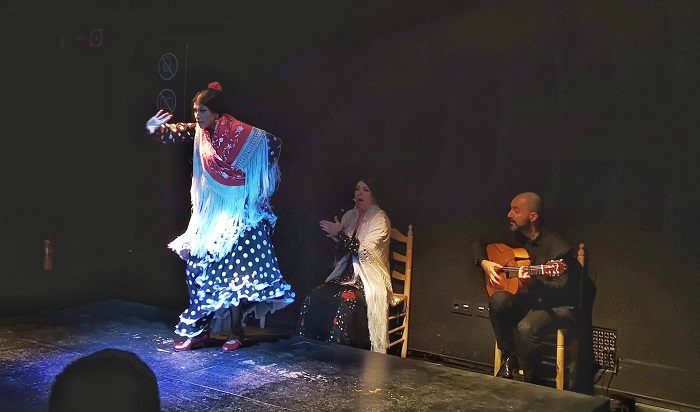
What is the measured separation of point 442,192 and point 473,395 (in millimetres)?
1630

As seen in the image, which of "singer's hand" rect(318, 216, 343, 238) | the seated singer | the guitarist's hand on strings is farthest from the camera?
"singer's hand" rect(318, 216, 343, 238)

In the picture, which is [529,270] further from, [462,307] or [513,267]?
[462,307]

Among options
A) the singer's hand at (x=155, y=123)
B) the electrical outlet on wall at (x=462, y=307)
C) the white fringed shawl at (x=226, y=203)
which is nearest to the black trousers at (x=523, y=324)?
the electrical outlet on wall at (x=462, y=307)

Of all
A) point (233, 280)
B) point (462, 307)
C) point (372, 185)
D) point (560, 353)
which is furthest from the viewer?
point (372, 185)

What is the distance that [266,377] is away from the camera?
147 inches

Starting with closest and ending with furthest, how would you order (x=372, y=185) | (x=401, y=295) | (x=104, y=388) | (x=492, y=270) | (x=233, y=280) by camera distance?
(x=104, y=388) → (x=233, y=280) → (x=492, y=270) → (x=401, y=295) → (x=372, y=185)

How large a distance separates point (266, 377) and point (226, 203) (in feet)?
3.37

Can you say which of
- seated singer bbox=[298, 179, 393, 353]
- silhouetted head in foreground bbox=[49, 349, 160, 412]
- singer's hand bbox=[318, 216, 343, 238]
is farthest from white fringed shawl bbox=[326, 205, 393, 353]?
silhouetted head in foreground bbox=[49, 349, 160, 412]

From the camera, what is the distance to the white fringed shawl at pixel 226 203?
420cm

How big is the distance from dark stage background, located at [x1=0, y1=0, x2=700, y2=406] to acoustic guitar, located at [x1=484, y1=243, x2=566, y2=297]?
0.24 m

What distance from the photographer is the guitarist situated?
4.10 metres

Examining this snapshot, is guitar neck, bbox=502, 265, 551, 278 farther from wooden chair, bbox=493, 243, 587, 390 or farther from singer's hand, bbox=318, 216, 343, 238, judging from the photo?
singer's hand, bbox=318, 216, 343, 238

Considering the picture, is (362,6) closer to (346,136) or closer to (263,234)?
(346,136)

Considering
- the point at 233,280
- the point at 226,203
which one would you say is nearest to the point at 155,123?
the point at 226,203
